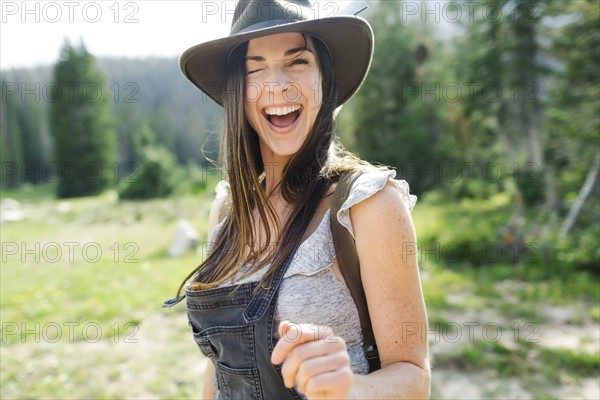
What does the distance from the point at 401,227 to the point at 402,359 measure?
406 mm

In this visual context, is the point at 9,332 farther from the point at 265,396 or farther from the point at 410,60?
the point at 410,60

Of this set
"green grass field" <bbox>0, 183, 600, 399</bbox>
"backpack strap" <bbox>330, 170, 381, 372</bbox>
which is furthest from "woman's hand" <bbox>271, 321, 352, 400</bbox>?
"green grass field" <bbox>0, 183, 600, 399</bbox>

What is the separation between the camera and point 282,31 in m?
1.60

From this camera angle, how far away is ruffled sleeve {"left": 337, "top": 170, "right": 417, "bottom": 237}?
4.25ft

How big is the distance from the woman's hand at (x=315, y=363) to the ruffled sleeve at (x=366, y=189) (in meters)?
0.47

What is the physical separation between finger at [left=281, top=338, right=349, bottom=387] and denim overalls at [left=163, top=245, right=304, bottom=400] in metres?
0.44

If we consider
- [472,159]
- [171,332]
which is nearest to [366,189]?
[171,332]

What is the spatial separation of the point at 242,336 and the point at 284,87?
0.97 metres

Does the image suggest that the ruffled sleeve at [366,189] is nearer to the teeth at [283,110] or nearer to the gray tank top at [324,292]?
the gray tank top at [324,292]

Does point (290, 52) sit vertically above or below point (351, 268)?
above

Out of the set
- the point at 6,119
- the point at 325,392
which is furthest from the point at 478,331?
the point at 6,119

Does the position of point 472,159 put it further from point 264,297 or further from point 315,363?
point 315,363

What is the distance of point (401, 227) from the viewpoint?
4.25 ft

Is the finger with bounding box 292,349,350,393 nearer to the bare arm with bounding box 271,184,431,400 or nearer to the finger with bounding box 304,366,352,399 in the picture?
the finger with bounding box 304,366,352,399
